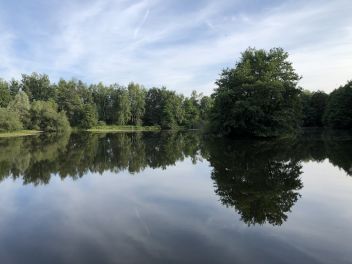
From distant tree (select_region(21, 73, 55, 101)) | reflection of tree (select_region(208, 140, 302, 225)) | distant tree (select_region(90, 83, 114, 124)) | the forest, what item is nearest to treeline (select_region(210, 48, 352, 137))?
the forest

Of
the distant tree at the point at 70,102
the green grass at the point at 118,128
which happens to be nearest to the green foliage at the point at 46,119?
the green grass at the point at 118,128

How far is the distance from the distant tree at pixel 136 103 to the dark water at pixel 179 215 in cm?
8822

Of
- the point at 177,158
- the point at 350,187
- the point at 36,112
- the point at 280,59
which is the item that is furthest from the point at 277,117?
the point at 36,112

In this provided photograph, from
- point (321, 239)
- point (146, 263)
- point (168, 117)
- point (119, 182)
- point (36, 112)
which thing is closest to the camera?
point (146, 263)

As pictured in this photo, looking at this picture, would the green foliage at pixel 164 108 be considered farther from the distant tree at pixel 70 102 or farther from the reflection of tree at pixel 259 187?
the reflection of tree at pixel 259 187

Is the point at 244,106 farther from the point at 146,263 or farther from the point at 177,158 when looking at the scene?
the point at 146,263

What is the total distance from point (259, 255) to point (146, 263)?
7.63ft

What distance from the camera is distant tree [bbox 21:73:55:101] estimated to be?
351 feet

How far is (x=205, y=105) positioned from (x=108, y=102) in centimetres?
3680

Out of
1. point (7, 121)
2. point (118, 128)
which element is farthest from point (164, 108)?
point (7, 121)

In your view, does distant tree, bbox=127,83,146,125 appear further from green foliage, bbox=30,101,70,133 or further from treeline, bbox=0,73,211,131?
green foliage, bbox=30,101,70,133

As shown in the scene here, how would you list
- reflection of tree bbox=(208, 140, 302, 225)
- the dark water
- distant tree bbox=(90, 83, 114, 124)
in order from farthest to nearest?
distant tree bbox=(90, 83, 114, 124)
reflection of tree bbox=(208, 140, 302, 225)
the dark water

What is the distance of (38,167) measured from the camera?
20.7 meters

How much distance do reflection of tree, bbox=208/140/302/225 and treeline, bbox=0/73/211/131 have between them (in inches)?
2923
